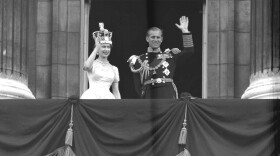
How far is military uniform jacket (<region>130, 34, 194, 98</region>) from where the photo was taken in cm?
2775

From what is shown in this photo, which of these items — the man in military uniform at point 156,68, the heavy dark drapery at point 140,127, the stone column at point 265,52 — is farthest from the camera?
the man in military uniform at point 156,68

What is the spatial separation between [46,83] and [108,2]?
2474mm

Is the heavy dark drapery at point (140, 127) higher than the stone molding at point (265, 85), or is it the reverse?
the stone molding at point (265, 85)

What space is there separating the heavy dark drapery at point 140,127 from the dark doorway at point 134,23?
26.1 ft

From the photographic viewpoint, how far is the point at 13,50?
27594mm

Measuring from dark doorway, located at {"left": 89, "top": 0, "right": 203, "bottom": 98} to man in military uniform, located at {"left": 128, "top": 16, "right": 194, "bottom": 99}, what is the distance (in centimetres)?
573

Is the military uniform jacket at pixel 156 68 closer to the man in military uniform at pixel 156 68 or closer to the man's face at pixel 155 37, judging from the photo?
the man in military uniform at pixel 156 68

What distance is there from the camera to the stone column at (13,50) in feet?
89.8

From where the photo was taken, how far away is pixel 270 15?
90.9 feet

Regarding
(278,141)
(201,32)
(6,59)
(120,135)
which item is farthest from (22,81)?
(201,32)

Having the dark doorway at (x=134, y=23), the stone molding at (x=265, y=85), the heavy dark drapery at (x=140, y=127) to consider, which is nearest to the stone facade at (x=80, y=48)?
the dark doorway at (x=134, y=23)

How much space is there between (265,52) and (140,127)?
316 centimetres

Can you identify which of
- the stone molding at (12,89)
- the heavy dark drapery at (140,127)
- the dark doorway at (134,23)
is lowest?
the heavy dark drapery at (140,127)

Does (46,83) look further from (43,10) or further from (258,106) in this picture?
(258,106)
